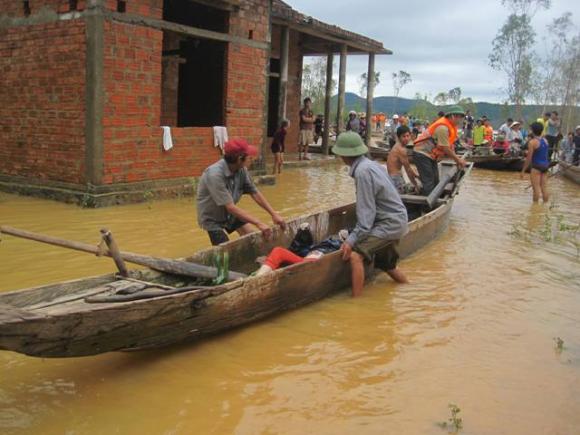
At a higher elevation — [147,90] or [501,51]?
[501,51]

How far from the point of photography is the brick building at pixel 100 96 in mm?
8586

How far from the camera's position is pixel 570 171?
681 inches

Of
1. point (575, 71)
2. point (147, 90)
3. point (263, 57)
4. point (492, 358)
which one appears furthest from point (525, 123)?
point (492, 358)

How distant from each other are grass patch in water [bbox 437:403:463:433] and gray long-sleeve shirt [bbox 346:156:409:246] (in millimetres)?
2044

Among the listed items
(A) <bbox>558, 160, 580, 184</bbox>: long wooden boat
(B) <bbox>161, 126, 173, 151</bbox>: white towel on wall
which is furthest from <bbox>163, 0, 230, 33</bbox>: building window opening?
(A) <bbox>558, 160, 580, 184</bbox>: long wooden boat

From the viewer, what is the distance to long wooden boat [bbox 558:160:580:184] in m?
16.3

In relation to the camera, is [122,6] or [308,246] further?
[122,6]

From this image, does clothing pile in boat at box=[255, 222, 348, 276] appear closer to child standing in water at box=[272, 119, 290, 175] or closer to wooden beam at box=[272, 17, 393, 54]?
child standing in water at box=[272, 119, 290, 175]

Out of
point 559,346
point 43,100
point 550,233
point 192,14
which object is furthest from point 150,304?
point 192,14

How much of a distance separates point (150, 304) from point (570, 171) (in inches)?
652

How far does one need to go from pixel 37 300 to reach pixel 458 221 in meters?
7.76

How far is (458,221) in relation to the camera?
9961 mm

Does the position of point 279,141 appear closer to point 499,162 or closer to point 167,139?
point 167,139

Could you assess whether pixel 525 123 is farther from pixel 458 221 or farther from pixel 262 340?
pixel 262 340
